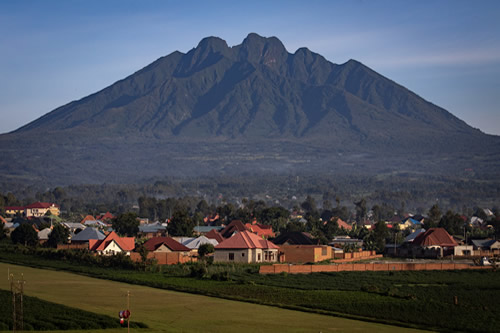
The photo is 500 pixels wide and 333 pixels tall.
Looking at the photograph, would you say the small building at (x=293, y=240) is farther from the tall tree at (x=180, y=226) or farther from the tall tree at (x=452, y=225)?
the tall tree at (x=452, y=225)

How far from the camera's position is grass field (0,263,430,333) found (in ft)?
133

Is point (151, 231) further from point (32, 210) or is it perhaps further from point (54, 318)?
point (54, 318)

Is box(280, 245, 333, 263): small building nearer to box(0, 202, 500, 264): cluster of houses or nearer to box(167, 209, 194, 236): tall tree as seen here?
box(0, 202, 500, 264): cluster of houses

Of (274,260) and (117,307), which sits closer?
(117,307)

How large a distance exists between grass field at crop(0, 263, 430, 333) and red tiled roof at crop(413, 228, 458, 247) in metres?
45.2

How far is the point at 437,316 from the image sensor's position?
4341cm

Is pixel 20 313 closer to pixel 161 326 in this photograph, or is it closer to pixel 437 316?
pixel 161 326

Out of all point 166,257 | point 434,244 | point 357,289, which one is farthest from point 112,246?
point 434,244

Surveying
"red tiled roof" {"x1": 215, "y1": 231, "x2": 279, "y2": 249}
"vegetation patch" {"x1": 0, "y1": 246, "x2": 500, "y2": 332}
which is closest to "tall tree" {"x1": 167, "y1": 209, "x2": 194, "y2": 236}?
"red tiled roof" {"x1": 215, "y1": 231, "x2": 279, "y2": 249}

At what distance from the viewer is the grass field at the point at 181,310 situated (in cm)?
4053

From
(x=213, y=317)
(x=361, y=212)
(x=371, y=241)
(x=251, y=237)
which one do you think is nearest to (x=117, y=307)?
(x=213, y=317)

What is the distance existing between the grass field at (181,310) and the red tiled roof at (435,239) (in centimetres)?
4516

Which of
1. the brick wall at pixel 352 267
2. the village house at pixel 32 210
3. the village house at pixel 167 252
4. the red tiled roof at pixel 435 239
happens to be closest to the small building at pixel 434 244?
the red tiled roof at pixel 435 239

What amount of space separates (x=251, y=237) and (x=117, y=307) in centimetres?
3329
